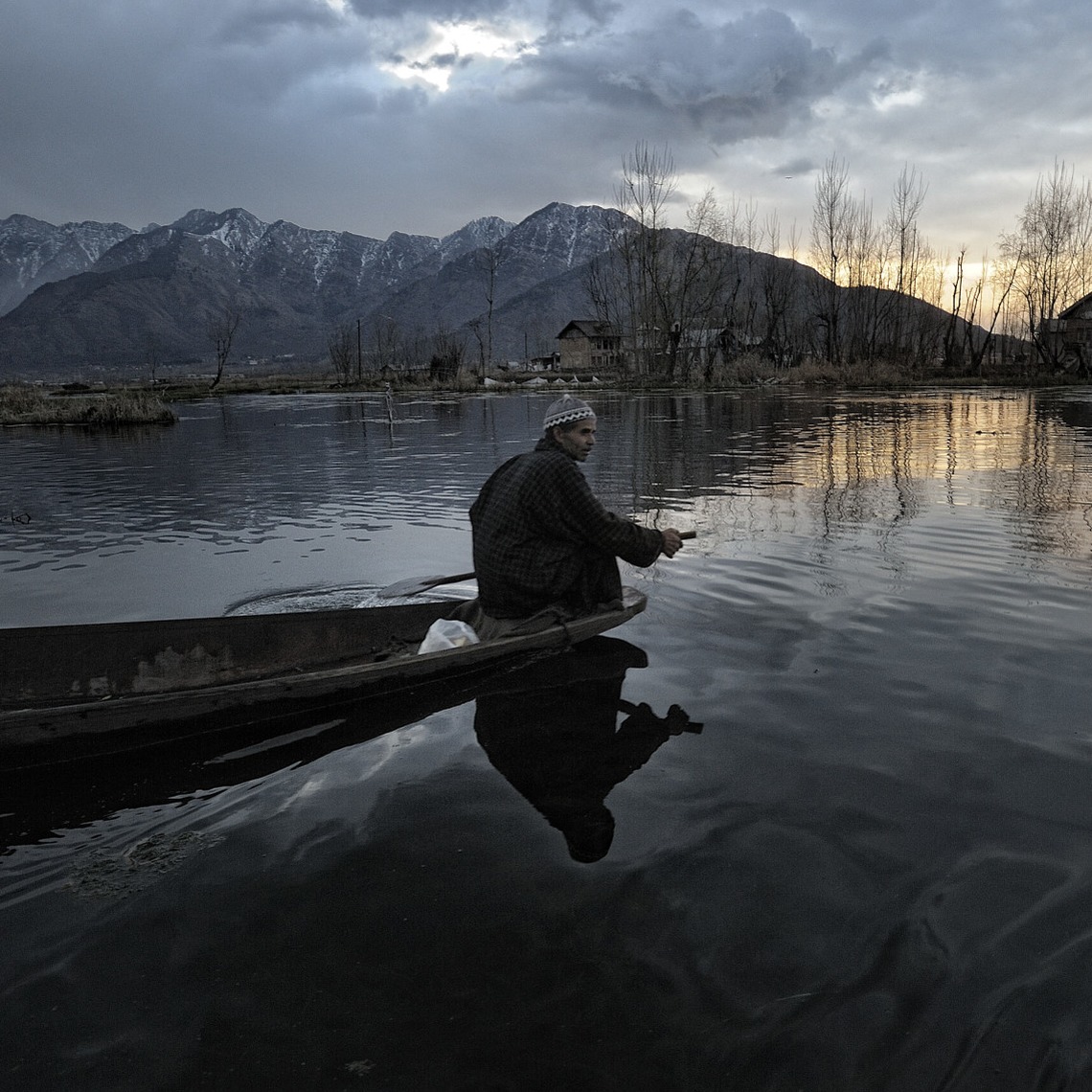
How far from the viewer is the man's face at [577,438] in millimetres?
6047

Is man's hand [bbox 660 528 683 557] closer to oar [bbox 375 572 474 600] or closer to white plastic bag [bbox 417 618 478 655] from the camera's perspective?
white plastic bag [bbox 417 618 478 655]

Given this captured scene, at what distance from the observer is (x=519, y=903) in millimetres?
3566

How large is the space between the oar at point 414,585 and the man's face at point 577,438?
1.66 meters

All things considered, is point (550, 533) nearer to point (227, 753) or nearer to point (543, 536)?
point (543, 536)

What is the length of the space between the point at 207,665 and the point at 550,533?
234 centimetres

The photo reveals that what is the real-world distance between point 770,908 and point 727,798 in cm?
91

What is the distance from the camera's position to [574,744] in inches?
201

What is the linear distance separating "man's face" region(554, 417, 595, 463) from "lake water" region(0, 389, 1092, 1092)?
1.50 metres

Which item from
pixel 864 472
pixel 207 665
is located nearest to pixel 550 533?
pixel 207 665

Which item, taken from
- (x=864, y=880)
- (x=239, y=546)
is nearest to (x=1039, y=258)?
(x=239, y=546)

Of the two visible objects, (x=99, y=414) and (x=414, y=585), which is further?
(x=99, y=414)

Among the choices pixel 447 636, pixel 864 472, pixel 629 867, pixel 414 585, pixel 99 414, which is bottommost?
pixel 629 867

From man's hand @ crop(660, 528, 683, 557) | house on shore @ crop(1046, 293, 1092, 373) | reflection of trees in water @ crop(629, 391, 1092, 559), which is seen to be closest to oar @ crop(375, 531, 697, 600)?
man's hand @ crop(660, 528, 683, 557)

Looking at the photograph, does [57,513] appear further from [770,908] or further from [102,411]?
[102,411]
